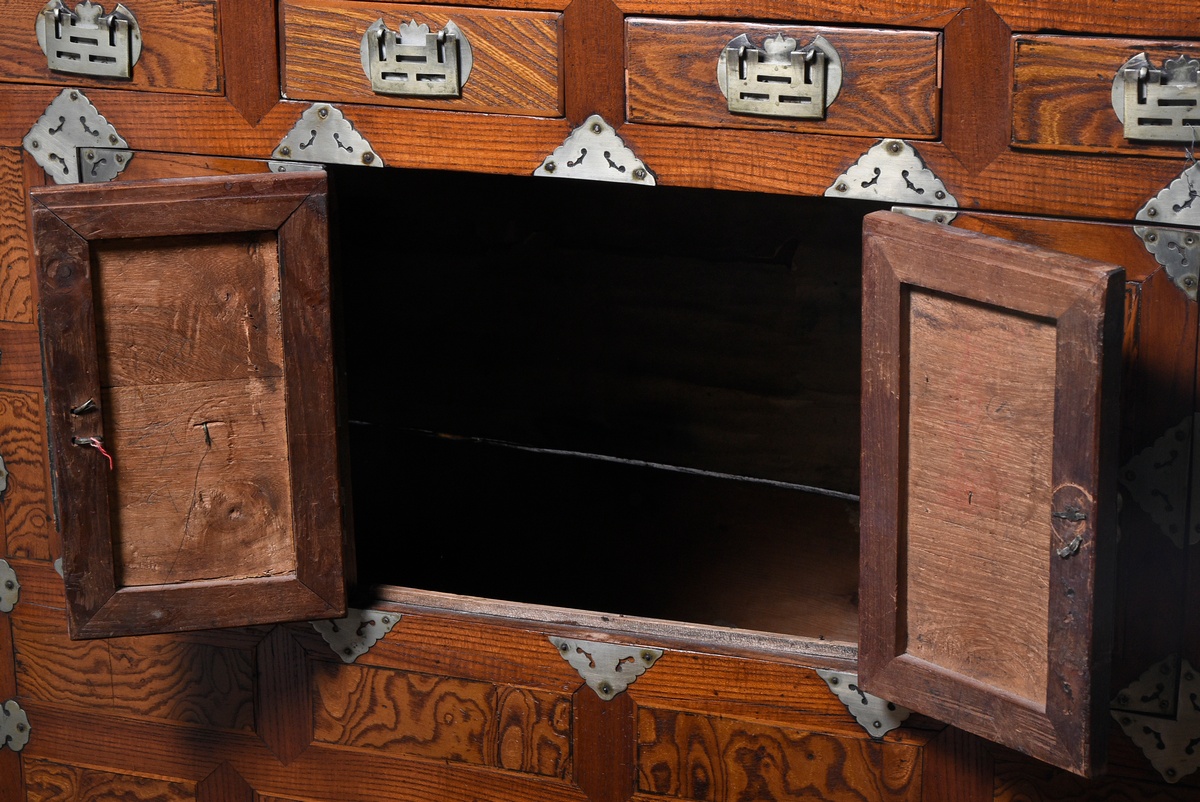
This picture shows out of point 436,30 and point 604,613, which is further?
point 604,613

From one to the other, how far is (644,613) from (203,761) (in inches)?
41.2

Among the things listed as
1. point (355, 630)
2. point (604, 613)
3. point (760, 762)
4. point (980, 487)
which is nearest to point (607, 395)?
point (604, 613)

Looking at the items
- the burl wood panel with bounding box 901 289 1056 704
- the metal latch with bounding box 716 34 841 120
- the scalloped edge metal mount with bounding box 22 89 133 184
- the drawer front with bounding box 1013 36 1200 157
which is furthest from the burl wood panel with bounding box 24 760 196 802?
the drawer front with bounding box 1013 36 1200 157

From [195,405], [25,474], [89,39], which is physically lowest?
[25,474]

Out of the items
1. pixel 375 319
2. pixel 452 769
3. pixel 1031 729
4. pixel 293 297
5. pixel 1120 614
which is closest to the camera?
pixel 1031 729

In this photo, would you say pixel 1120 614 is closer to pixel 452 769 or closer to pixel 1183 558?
pixel 1183 558

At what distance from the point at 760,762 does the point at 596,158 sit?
98 cm

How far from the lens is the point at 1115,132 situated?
183 cm

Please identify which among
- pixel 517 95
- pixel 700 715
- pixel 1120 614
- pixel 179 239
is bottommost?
pixel 700 715

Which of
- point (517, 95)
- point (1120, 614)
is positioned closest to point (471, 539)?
point (517, 95)

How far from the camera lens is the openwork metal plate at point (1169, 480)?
6.19 ft

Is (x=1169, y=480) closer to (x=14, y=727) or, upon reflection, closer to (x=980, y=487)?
(x=980, y=487)

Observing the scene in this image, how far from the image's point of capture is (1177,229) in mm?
1837

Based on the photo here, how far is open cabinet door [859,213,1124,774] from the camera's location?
1.69 m
